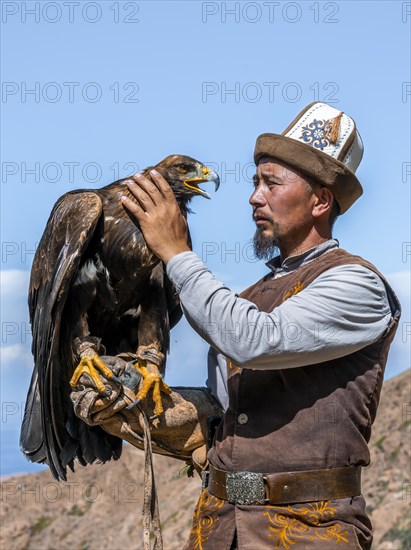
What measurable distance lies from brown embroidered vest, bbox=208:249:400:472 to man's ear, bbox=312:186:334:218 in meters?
0.25

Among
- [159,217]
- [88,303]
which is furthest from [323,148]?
[88,303]

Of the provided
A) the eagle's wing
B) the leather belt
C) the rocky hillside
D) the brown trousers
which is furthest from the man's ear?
the rocky hillside

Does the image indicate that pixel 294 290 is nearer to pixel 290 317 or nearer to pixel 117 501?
pixel 290 317

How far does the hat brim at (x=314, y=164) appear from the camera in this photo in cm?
414

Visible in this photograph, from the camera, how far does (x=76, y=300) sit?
17.2 feet

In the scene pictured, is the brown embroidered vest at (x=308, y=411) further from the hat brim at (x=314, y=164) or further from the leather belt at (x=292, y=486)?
the hat brim at (x=314, y=164)

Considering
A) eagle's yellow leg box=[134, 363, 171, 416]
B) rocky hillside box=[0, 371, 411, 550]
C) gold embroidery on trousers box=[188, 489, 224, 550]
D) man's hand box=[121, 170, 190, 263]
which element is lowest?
rocky hillside box=[0, 371, 411, 550]

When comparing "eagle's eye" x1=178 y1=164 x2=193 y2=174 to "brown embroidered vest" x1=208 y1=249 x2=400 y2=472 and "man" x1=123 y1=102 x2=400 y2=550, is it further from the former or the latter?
"brown embroidered vest" x1=208 y1=249 x2=400 y2=472

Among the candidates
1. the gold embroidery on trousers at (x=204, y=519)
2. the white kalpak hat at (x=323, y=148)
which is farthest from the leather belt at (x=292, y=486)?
the white kalpak hat at (x=323, y=148)

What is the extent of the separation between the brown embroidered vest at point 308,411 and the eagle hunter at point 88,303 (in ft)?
3.60

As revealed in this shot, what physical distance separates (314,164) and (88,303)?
64.0 inches

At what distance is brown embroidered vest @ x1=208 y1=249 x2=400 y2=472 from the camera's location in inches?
150

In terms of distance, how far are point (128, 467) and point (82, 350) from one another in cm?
1308

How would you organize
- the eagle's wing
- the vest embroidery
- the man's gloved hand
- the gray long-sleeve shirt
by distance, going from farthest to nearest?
the eagle's wing
the man's gloved hand
the vest embroidery
the gray long-sleeve shirt
